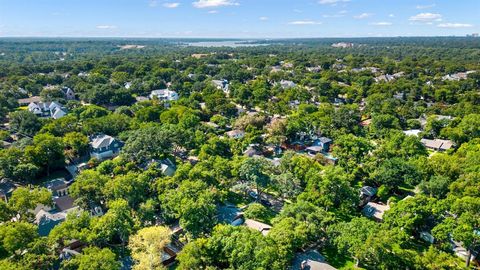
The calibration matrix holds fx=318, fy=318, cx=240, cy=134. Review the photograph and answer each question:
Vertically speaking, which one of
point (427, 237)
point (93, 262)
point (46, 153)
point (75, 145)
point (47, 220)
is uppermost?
point (93, 262)

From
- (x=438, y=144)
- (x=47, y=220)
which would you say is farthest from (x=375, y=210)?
(x=47, y=220)

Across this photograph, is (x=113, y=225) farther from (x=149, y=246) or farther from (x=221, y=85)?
(x=221, y=85)

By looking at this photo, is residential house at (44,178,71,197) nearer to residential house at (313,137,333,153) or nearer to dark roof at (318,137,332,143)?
residential house at (313,137,333,153)

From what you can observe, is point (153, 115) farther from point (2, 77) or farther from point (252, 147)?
point (2, 77)

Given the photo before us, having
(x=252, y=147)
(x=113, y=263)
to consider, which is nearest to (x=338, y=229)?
(x=113, y=263)

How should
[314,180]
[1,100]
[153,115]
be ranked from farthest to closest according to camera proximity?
[1,100]
[153,115]
[314,180]

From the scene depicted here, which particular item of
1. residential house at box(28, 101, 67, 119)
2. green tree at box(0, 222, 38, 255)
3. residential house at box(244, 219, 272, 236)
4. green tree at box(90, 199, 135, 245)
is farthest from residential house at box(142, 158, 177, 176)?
residential house at box(28, 101, 67, 119)
